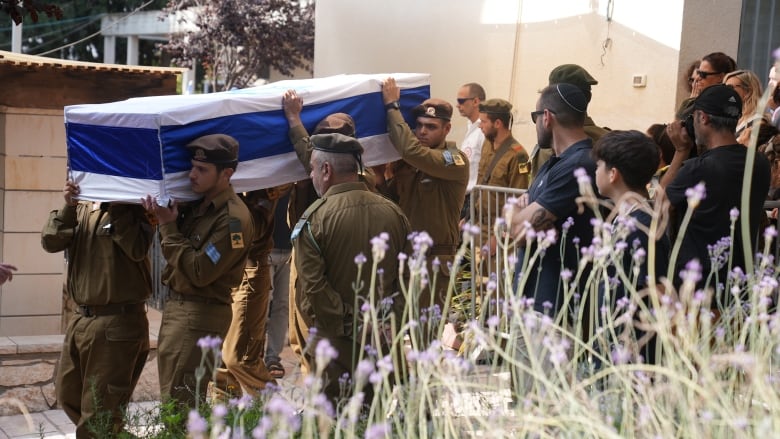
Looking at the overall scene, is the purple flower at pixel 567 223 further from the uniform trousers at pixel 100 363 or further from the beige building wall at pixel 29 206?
the beige building wall at pixel 29 206

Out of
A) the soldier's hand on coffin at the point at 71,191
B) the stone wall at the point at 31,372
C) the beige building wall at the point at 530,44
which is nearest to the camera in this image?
the soldier's hand on coffin at the point at 71,191

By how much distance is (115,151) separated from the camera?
5.09m

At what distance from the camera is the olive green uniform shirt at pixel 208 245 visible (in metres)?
4.99

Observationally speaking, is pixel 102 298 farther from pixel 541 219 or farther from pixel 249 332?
pixel 541 219

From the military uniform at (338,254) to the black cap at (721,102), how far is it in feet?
4.70

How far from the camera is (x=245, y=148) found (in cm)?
532

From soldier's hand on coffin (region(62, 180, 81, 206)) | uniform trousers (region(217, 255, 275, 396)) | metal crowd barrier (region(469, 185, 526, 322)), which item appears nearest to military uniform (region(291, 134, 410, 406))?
soldier's hand on coffin (region(62, 180, 81, 206))

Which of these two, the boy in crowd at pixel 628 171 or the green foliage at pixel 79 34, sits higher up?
the green foliage at pixel 79 34

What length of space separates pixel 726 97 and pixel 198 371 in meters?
2.93

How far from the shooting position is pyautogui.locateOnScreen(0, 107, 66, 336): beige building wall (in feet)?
24.2

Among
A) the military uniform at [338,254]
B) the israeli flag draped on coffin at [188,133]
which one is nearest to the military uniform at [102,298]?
the israeli flag draped on coffin at [188,133]

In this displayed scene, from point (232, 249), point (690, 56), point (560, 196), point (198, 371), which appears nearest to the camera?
point (198, 371)

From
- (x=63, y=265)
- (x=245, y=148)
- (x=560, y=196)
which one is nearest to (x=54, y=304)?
(x=63, y=265)

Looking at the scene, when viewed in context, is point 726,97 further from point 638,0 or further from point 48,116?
point 48,116
